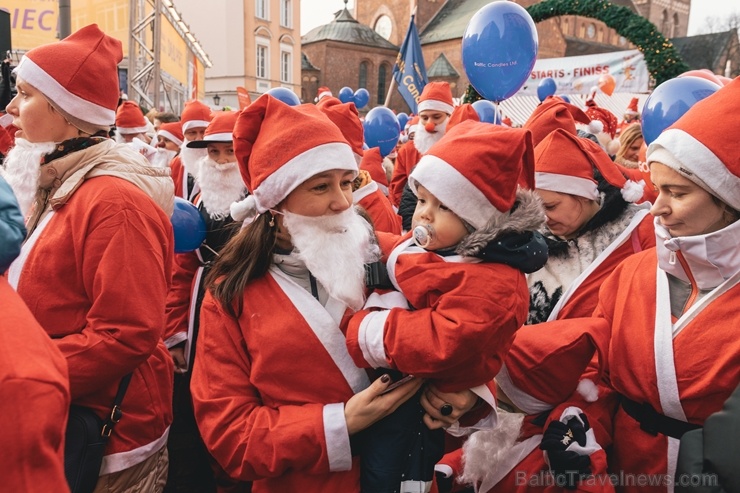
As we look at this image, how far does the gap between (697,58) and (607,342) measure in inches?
1303

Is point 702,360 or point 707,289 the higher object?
point 707,289

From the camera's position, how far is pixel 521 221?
66.1 inches

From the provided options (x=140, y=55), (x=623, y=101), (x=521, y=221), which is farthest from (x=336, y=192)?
(x=623, y=101)

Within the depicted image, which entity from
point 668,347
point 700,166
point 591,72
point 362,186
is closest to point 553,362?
point 668,347

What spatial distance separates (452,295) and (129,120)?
6458mm

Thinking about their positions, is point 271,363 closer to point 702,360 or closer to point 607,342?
point 607,342

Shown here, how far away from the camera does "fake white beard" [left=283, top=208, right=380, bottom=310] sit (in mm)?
1771

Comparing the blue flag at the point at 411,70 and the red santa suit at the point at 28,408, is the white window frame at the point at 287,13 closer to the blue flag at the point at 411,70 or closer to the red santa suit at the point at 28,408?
the blue flag at the point at 411,70

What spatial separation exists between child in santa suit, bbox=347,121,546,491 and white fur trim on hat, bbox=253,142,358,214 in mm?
286

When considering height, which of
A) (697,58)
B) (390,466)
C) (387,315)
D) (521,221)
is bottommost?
(390,466)

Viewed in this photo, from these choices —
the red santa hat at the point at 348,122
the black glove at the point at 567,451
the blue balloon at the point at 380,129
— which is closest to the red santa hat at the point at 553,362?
the black glove at the point at 567,451

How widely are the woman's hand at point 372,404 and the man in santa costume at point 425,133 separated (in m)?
4.04

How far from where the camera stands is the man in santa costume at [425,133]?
19.6 feet

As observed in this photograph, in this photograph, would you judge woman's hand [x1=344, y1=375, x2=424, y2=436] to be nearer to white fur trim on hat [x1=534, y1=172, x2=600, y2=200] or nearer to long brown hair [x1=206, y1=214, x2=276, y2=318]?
long brown hair [x1=206, y1=214, x2=276, y2=318]
